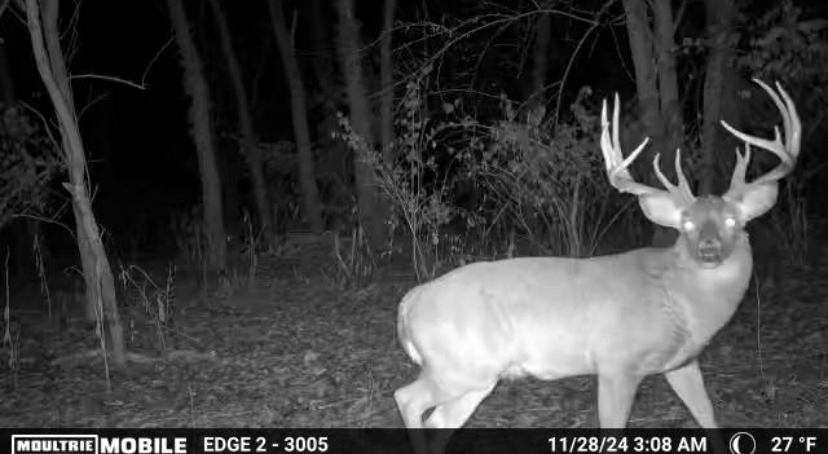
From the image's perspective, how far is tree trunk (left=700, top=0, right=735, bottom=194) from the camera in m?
8.88

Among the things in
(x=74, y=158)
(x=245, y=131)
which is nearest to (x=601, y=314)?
(x=74, y=158)

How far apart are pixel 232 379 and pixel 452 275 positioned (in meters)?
3.06

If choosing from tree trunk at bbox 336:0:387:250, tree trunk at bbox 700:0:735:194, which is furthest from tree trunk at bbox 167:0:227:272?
tree trunk at bbox 700:0:735:194

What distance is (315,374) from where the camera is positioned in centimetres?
745

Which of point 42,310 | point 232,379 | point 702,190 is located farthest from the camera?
point 42,310

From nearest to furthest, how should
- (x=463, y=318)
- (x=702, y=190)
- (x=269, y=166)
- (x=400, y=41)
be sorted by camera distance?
(x=463, y=318) < (x=702, y=190) < (x=400, y=41) < (x=269, y=166)

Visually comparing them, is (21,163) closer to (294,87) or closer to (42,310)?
(42,310)

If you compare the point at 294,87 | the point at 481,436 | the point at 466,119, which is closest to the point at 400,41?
the point at 294,87

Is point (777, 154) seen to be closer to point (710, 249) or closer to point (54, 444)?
point (710, 249)

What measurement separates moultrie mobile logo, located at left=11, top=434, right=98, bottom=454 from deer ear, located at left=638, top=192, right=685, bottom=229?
12.4ft

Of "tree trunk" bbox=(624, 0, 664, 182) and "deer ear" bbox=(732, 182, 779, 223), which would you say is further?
"tree trunk" bbox=(624, 0, 664, 182)

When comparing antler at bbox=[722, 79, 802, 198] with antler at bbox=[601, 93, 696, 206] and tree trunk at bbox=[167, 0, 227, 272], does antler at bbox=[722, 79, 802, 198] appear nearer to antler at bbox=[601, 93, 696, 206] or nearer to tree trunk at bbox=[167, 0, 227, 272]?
antler at bbox=[601, 93, 696, 206]

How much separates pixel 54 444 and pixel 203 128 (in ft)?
29.9

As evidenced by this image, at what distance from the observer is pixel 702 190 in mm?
8727
